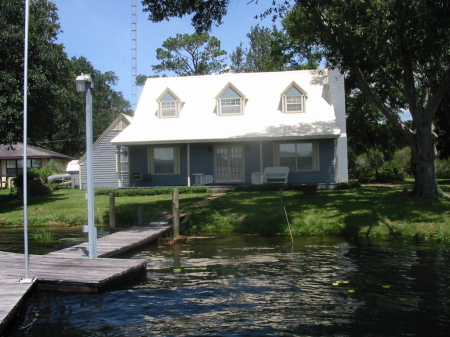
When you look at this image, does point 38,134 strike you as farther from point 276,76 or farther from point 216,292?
point 216,292

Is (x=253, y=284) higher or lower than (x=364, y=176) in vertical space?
lower

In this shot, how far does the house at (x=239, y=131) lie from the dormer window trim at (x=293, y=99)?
54 mm

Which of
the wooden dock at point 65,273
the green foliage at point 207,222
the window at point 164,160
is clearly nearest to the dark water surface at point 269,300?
the wooden dock at point 65,273

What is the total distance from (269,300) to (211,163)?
17798 mm

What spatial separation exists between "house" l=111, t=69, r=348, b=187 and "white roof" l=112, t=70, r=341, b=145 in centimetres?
5

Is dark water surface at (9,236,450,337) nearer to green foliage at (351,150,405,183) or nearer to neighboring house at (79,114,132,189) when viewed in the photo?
green foliage at (351,150,405,183)

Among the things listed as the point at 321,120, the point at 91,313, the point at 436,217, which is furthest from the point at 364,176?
the point at 91,313

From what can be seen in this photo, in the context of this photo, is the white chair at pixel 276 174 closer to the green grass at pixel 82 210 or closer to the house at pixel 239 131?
the house at pixel 239 131

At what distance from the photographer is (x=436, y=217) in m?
13.9

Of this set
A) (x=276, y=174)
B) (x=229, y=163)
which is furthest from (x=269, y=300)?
(x=229, y=163)

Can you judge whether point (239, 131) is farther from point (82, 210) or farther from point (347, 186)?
point (82, 210)

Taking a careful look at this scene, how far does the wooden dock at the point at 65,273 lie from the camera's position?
23.8 ft

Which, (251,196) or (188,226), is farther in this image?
(251,196)

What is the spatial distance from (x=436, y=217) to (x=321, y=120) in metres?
11.1
